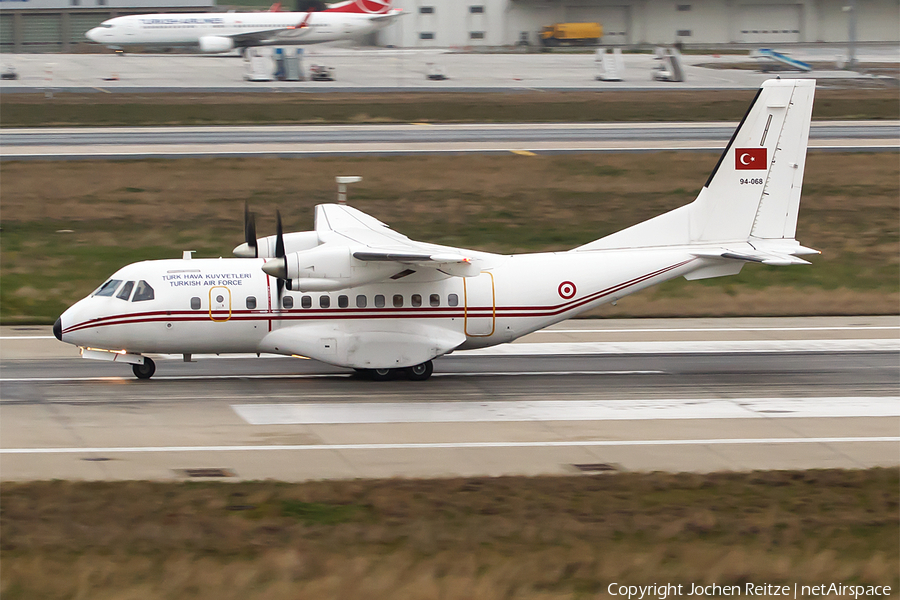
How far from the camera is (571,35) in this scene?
12381 cm

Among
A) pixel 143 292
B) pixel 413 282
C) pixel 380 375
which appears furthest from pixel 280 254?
pixel 380 375

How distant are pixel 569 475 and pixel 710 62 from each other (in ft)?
311

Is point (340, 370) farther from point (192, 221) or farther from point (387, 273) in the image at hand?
point (192, 221)

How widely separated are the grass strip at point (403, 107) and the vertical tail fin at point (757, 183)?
3956 centimetres

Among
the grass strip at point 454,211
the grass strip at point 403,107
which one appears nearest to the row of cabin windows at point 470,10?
the grass strip at point 403,107

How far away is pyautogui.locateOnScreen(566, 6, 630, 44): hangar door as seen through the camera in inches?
5162

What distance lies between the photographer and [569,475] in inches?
688

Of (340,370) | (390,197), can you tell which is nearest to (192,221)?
(390,197)

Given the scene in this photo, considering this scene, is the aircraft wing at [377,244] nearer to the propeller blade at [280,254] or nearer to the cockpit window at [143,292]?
the propeller blade at [280,254]

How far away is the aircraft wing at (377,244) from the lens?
21.8 metres

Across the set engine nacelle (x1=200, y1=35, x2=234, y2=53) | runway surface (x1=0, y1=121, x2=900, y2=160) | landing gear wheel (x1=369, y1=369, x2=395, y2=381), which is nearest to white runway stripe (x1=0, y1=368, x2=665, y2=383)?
landing gear wheel (x1=369, y1=369, x2=395, y2=381)

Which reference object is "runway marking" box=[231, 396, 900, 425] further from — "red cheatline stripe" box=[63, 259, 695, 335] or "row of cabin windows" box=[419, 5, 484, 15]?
"row of cabin windows" box=[419, 5, 484, 15]

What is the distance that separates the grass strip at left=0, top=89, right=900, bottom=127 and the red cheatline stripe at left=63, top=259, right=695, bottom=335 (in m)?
40.7

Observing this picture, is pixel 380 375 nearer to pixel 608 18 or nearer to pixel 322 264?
pixel 322 264
